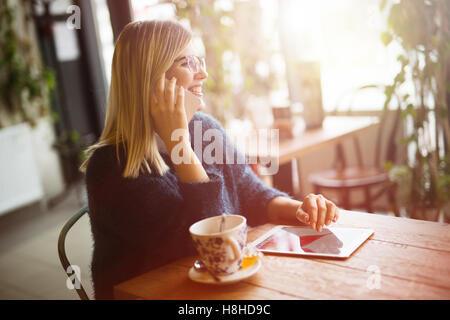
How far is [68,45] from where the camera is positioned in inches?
185

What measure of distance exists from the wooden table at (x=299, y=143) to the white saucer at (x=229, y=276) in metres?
1.31

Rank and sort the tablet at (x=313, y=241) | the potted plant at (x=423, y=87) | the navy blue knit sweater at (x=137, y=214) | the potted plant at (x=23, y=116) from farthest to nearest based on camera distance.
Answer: the potted plant at (x=23, y=116) → the potted plant at (x=423, y=87) → the navy blue knit sweater at (x=137, y=214) → the tablet at (x=313, y=241)

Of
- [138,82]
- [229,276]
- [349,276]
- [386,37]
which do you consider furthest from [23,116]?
[349,276]

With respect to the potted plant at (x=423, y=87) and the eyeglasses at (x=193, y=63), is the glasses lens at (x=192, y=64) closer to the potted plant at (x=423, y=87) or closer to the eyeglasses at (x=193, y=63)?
the eyeglasses at (x=193, y=63)

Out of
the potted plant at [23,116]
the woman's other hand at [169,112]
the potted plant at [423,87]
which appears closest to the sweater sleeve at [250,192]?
the woman's other hand at [169,112]

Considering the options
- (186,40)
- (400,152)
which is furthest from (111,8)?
(400,152)

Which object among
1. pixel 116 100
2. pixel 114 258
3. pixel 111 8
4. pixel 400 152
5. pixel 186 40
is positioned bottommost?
pixel 400 152

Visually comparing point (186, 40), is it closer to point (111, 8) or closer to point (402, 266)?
point (402, 266)

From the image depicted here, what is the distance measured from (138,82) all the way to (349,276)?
26.4 inches

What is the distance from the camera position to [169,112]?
3.66ft

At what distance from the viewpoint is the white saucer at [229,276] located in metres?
0.85

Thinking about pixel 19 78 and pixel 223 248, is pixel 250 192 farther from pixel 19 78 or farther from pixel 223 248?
pixel 19 78

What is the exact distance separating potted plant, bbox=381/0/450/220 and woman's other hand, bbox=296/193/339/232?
1.20 m

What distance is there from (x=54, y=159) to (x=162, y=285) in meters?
3.98
